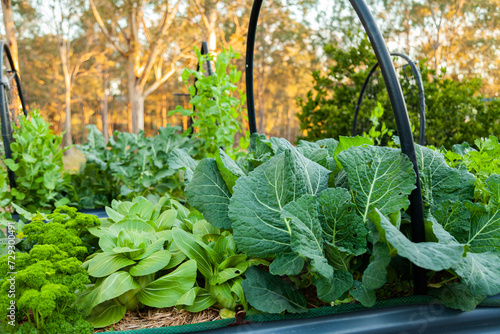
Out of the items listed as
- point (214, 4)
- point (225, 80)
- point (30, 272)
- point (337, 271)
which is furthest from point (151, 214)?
point (214, 4)

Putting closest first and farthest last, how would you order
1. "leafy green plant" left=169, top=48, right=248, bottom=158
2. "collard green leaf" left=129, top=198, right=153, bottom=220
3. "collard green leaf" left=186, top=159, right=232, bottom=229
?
"collard green leaf" left=186, top=159, right=232, bottom=229 < "collard green leaf" left=129, top=198, right=153, bottom=220 < "leafy green plant" left=169, top=48, right=248, bottom=158

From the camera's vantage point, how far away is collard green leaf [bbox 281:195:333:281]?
82cm

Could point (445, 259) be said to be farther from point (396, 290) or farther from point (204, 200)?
point (204, 200)

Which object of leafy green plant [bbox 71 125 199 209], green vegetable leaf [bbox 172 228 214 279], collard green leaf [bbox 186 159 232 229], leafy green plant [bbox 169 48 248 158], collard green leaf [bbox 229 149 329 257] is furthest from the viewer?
leafy green plant [bbox 71 125 199 209]

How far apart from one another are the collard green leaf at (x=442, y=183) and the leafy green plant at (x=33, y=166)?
2.51 metres

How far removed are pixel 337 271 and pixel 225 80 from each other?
1857 mm

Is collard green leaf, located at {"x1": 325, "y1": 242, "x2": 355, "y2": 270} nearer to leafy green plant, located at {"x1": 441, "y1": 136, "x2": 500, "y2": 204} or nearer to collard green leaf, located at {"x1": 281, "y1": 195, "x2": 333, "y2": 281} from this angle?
collard green leaf, located at {"x1": 281, "y1": 195, "x2": 333, "y2": 281}

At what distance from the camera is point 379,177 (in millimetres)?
972

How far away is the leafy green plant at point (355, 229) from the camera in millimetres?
847

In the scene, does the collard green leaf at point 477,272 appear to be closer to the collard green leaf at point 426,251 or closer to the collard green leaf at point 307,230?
the collard green leaf at point 426,251

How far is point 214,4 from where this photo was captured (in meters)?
11.1

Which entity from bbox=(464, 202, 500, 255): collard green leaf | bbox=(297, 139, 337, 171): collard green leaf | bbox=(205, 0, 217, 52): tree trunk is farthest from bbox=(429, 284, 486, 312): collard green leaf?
bbox=(205, 0, 217, 52): tree trunk

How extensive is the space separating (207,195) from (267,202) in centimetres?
28

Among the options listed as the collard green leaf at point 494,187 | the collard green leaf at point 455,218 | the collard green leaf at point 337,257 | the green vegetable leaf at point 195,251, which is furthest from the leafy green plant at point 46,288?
the collard green leaf at point 494,187
